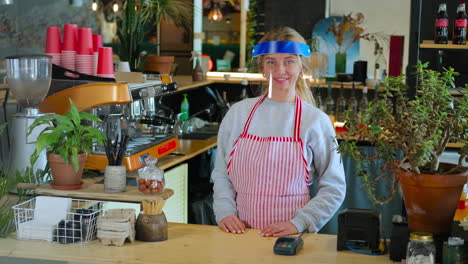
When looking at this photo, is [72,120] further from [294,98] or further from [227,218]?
[294,98]

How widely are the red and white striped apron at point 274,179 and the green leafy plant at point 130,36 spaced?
2.20 metres

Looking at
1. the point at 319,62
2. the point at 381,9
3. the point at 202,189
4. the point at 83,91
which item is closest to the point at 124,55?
the point at 202,189

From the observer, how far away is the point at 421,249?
2123mm

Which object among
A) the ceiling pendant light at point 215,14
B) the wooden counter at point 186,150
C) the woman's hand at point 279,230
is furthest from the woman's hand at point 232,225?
the ceiling pendant light at point 215,14

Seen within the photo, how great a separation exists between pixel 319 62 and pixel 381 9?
2.37 ft

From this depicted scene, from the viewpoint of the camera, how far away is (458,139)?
7.29ft

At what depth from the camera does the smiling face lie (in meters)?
3.12

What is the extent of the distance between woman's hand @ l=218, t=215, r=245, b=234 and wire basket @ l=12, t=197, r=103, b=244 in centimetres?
51

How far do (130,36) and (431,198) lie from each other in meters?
3.30

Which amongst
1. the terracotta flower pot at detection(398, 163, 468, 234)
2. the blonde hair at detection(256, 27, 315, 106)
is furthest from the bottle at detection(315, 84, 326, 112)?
the terracotta flower pot at detection(398, 163, 468, 234)

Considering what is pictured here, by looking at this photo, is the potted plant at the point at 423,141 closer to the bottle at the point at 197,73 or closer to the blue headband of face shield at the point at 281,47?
the blue headband of face shield at the point at 281,47

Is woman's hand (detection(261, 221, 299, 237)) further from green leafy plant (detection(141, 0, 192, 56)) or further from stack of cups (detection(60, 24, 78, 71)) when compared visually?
green leafy plant (detection(141, 0, 192, 56))

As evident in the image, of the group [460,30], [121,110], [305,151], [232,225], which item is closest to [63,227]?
[232,225]

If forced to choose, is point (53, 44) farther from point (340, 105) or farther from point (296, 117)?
point (340, 105)
